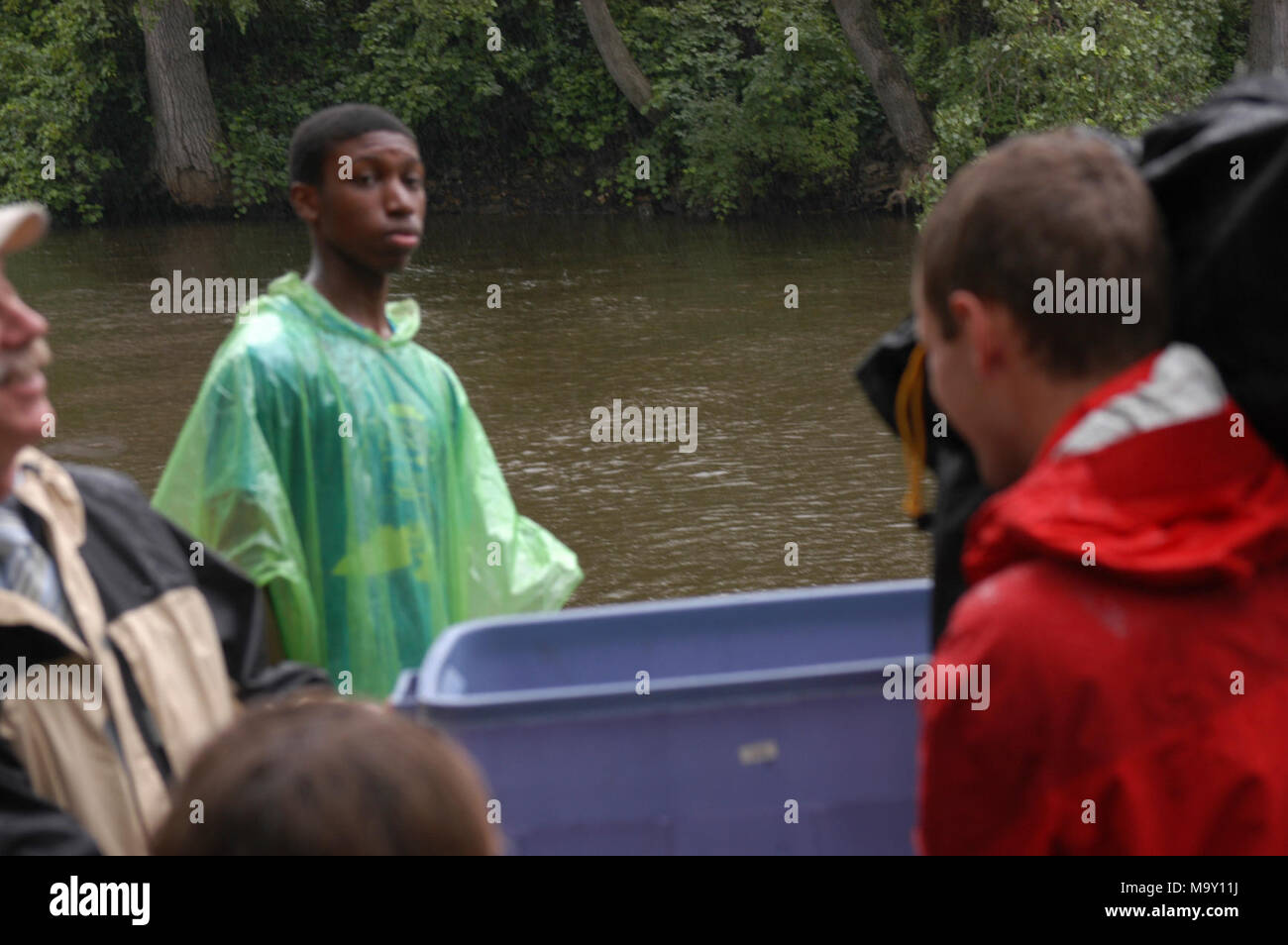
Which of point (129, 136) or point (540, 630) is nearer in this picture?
point (540, 630)

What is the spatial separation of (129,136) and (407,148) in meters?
21.5

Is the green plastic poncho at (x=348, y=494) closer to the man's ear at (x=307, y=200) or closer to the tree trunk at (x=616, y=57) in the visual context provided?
the man's ear at (x=307, y=200)

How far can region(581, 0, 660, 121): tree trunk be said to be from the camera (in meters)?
20.5

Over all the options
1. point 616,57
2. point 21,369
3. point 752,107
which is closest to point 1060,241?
point 21,369

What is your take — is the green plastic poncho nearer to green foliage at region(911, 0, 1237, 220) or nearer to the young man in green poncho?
the young man in green poncho

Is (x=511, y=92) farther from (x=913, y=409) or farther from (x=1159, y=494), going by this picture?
(x=1159, y=494)

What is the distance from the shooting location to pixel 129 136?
23.1 meters

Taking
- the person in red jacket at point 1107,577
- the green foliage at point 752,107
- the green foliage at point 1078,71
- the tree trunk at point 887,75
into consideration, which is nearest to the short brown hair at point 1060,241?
the person in red jacket at point 1107,577

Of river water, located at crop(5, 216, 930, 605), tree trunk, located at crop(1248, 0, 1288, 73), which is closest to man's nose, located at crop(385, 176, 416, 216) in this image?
river water, located at crop(5, 216, 930, 605)

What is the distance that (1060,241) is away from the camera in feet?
5.00

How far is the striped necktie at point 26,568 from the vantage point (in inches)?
68.9

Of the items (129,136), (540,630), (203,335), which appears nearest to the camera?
(540,630)

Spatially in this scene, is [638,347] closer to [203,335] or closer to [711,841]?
[203,335]
